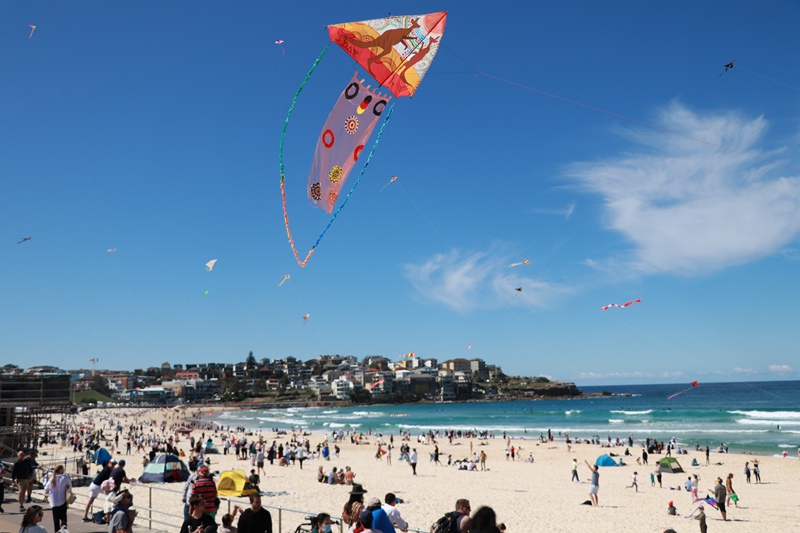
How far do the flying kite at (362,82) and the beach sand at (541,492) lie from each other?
4809 mm

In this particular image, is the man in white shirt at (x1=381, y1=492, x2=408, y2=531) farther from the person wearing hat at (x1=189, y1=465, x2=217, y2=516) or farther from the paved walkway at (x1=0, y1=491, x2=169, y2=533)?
the paved walkway at (x1=0, y1=491, x2=169, y2=533)

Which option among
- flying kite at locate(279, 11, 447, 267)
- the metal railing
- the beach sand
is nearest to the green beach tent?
the beach sand

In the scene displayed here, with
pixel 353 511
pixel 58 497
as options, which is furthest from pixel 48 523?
pixel 353 511

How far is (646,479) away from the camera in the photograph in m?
23.7

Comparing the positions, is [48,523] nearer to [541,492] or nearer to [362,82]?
[362,82]

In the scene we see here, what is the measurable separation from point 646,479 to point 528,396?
400 feet

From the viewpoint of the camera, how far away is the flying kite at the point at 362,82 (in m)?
7.74

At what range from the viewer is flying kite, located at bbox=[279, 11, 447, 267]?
774 centimetres

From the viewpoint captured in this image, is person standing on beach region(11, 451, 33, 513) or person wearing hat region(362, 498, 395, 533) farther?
person standing on beach region(11, 451, 33, 513)

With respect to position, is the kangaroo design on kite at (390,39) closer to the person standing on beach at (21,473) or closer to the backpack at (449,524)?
the backpack at (449,524)

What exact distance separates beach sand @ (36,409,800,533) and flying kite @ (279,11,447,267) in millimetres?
4809

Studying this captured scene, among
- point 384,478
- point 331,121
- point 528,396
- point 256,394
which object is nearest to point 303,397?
point 256,394

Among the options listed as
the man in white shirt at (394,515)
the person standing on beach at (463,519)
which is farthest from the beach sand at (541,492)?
the person standing on beach at (463,519)

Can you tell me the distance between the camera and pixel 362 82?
8.09 metres
